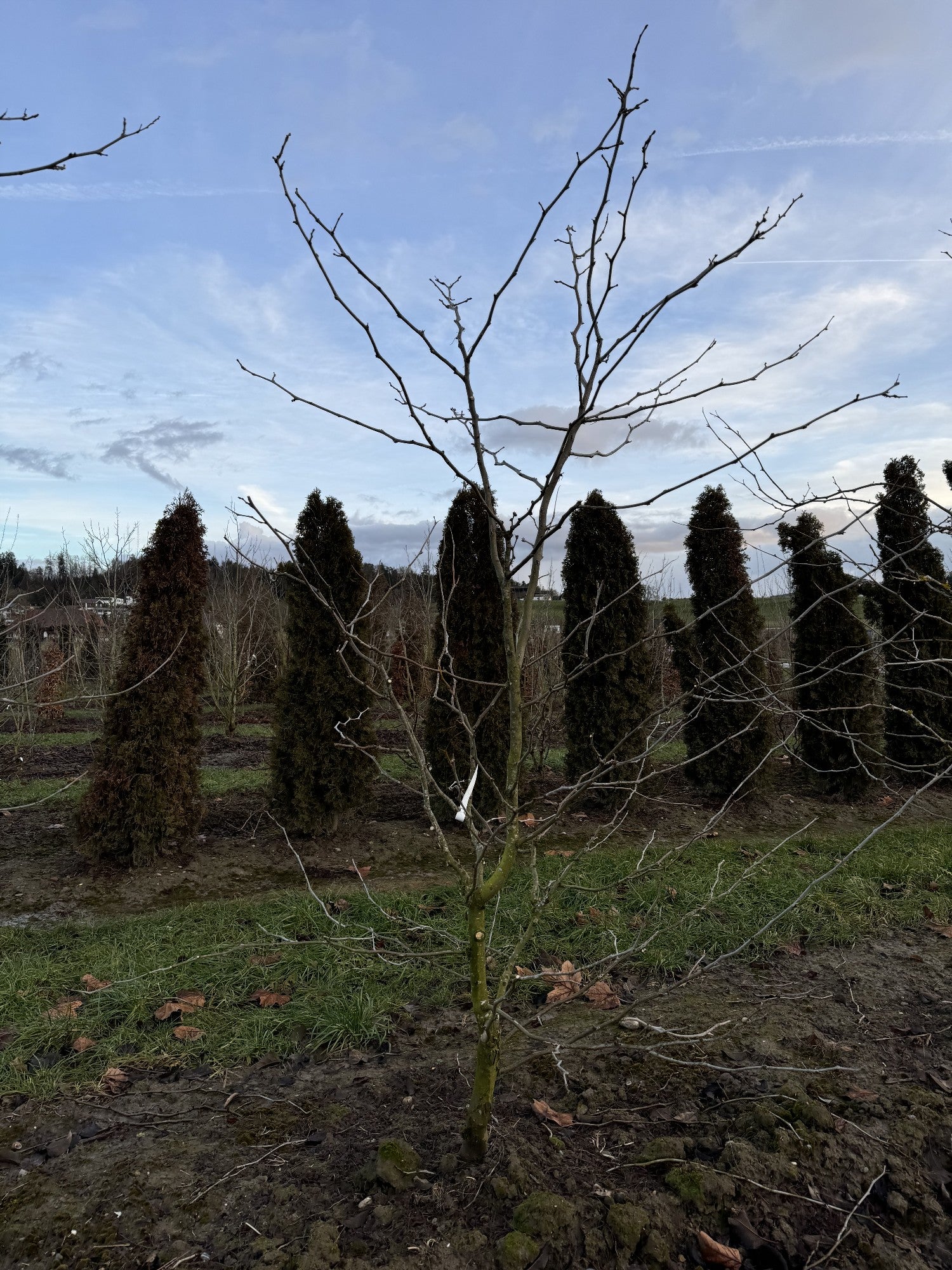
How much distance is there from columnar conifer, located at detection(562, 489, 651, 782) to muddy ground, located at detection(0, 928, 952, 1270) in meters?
4.76

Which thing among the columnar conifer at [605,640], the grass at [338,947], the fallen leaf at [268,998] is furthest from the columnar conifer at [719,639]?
the fallen leaf at [268,998]

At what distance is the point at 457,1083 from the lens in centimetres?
274

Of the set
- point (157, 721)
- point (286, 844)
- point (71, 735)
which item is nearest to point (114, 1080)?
point (157, 721)

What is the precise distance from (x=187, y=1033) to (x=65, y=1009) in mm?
691

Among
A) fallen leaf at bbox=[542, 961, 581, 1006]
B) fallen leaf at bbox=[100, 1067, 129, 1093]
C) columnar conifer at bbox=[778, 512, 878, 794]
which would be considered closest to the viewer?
fallen leaf at bbox=[100, 1067, 129, 1093]

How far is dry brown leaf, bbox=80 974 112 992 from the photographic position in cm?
375

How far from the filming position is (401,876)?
6121 millimetres

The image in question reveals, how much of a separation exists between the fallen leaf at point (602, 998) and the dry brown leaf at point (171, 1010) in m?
1.83

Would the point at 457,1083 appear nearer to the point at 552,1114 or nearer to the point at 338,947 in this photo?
the point at 552,1114

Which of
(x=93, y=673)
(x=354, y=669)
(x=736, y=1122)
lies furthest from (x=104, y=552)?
(x=736, y=1122)

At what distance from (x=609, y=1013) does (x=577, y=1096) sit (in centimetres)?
82

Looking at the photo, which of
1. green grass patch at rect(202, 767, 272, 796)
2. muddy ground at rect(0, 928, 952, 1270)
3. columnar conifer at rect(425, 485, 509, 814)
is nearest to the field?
muddy ground at rect(0, 928, 952, 1270)

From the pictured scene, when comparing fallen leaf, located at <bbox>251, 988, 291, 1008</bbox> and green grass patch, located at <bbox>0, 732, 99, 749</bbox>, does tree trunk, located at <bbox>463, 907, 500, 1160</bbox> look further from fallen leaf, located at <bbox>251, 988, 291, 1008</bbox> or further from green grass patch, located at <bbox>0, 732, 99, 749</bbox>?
green grass patch, located at <bbox>0, 732, 99, 749</bbox>

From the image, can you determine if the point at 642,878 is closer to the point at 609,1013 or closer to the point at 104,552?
the point at 609,1013
